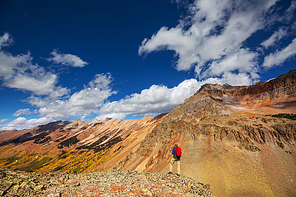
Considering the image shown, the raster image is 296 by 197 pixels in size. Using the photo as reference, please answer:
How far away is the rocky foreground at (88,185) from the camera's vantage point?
895 cm

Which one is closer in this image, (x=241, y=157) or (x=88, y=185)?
(x=88, y=185)

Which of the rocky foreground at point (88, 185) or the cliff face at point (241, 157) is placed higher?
the rocky foreground at point (88, 185)

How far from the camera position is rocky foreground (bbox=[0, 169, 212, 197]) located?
8.95 meters

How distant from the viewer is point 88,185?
10.8 m

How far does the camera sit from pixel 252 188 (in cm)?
2258

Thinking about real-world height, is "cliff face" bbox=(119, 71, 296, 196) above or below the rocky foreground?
below

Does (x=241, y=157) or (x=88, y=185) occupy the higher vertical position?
(x=88, y=185)

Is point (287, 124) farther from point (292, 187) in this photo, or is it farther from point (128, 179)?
point (128, 179)

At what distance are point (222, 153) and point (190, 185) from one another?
2117cm

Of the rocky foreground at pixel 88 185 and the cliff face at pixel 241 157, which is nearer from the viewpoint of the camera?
the rocky foreground at pixel 88 185

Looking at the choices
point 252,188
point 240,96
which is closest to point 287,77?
point 240,96

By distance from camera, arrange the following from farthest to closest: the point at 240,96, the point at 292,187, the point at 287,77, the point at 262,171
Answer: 1. the point at 240,96
2. the point at 287,77
3. the point at 262,171
4. the point at 292,187

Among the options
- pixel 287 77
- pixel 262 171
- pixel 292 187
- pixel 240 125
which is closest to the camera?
pixel 292 187

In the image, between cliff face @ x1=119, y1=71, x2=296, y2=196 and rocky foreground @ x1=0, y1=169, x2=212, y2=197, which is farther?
cliff face @ x1=119, y1=71, x2=296, y2=196
